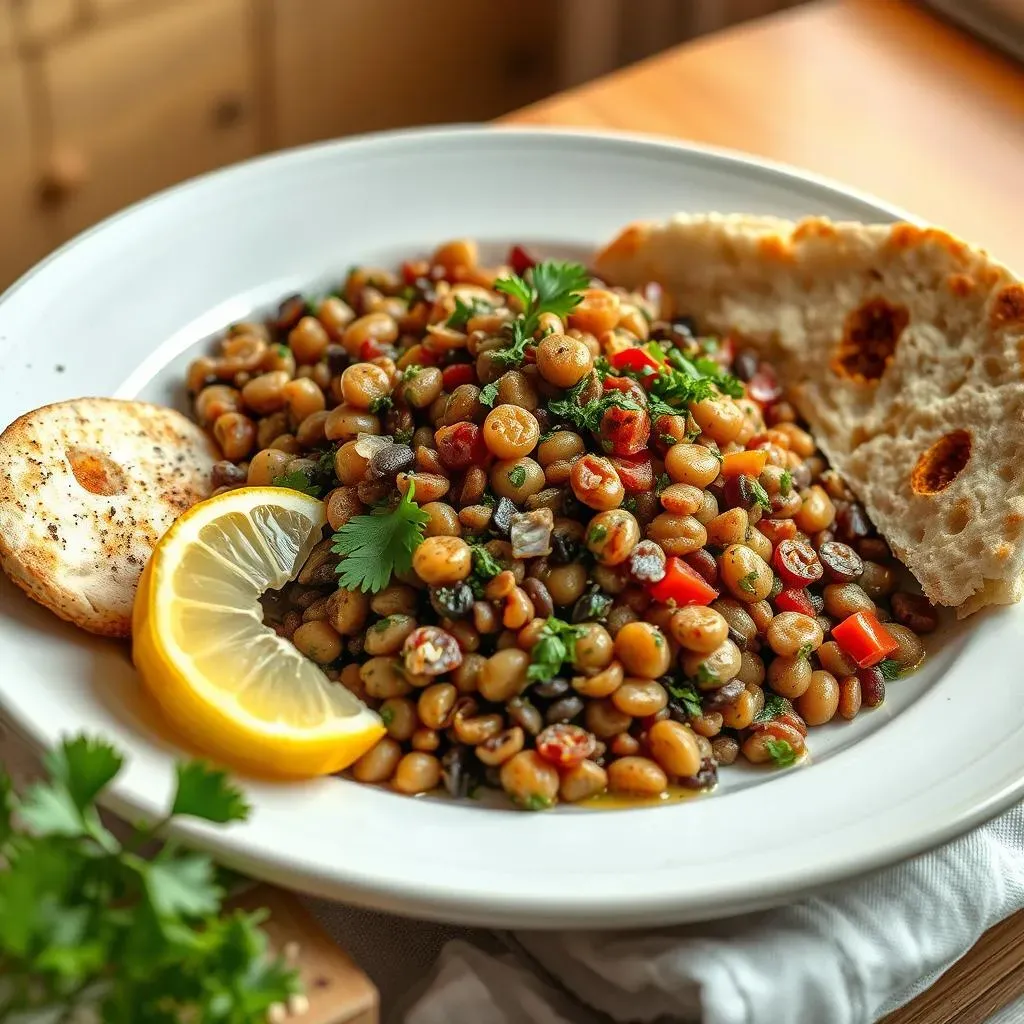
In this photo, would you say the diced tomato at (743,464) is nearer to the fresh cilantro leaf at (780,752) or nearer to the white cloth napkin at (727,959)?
the fresh cilantro leaf at (780,752)

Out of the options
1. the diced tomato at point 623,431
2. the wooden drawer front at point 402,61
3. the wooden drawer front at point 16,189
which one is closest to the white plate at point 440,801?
the diced tomato at point 623,431

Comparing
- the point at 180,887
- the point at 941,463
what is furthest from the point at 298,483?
the point at 941,463

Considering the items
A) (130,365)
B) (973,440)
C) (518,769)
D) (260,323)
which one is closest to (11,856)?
(518,769)

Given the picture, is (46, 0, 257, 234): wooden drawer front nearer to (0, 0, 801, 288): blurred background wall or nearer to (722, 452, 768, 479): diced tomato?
(0, 0, 801, 288): blurred background wall

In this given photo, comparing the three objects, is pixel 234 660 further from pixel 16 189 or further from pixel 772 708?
pixel 16 189

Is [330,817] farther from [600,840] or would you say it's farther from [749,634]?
[749,634]

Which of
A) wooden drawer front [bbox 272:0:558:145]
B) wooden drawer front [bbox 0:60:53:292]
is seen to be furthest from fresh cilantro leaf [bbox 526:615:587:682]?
wooden drawer front [bbox 272:0:558:145]
